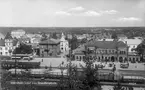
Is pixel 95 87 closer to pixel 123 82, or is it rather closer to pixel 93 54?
pixel 123 82

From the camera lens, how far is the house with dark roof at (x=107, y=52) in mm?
15398

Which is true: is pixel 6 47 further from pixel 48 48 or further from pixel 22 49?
pixel 48 48

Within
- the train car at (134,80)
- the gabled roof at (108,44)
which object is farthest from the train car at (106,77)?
the gabled roof at (108,44)

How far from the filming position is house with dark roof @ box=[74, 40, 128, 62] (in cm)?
1540

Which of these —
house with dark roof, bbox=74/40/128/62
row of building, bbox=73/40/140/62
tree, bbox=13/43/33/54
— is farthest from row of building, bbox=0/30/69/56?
house with dark roof, bbox=74/40/128/62

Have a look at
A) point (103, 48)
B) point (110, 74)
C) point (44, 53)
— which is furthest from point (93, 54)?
point (110, 74)

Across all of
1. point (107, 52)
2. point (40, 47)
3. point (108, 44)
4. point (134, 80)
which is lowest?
point (134, 80)

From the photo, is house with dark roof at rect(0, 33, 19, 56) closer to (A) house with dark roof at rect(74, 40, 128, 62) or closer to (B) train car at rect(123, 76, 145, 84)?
(A) house with dark roof at rect(74, 40, 128, 62)

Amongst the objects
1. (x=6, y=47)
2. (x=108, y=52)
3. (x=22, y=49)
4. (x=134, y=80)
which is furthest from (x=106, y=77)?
(x=6, y=47)

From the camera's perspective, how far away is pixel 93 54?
50.5 ft

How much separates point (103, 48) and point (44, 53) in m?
5.07

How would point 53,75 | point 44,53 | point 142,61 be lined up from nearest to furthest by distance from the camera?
point 53,75, point 142,61, point 44,53

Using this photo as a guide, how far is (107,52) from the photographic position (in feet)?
51.3

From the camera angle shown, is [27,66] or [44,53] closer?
[27,66]
